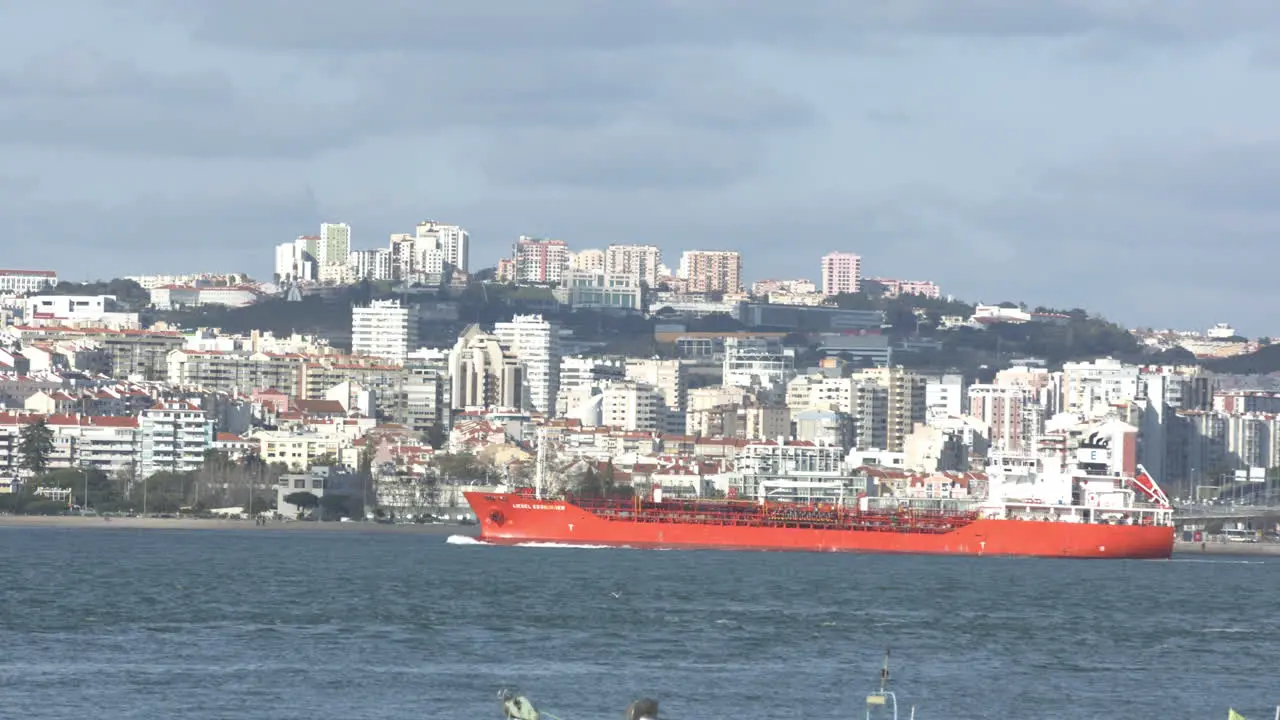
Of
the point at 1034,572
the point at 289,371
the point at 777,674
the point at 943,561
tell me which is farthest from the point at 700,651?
the point at 289,371

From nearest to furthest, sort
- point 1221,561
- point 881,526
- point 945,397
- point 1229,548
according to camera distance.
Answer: point 881,526 < point 1221,561 < point 1229,548 < point 945,397

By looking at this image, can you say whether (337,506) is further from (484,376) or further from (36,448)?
(484,376)

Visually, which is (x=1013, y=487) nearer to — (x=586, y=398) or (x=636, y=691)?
(x=636, y=691)

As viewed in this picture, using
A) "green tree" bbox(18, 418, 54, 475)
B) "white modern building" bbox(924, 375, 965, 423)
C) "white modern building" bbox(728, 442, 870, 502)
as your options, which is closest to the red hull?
"white modern building" bbox(728, 442, 870, 502)

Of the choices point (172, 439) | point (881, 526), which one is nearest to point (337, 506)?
point (172, 439)

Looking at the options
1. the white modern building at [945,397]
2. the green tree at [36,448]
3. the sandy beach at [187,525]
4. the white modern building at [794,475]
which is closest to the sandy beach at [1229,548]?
the white modern building at [794,475]

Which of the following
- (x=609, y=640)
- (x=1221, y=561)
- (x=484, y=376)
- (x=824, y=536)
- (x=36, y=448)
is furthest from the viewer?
(x=484, y=376)

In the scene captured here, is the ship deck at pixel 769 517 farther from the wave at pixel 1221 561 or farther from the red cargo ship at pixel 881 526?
the wave at pixel 1221 561
